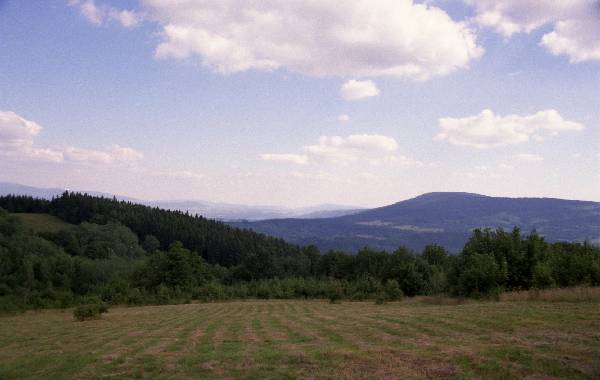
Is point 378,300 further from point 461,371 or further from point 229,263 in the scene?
point 229,263

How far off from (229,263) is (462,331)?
446ft

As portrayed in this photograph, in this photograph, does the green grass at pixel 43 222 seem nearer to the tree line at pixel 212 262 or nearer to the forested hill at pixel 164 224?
the forested hill at pixel 164 224

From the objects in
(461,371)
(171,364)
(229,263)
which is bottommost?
(229,263)

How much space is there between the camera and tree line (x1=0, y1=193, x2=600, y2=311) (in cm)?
3956

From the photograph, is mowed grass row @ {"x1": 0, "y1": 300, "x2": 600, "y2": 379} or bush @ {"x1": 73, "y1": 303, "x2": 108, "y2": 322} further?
bush @ {"x1": 73, "y1": 303, "x2": 108, "y2": 322}

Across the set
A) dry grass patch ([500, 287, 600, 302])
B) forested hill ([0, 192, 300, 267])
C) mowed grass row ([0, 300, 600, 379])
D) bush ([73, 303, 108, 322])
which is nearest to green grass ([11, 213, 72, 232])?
forested hill ([0, 192, 300, 267])

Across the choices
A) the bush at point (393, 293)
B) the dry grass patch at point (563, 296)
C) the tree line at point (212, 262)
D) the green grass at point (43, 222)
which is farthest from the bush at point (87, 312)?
the green grass at point (43, 222)

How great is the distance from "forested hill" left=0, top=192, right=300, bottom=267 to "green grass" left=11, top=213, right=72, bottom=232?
3904 millimetres

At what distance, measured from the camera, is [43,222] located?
153125mm

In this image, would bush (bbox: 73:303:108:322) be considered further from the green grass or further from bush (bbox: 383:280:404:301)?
the green grass

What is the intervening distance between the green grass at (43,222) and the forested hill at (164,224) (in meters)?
3.90

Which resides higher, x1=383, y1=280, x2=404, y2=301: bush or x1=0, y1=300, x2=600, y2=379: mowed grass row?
x1=0, y1=300, x2=600, y2=379: mowed grass row

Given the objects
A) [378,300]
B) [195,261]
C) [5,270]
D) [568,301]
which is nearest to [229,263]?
[195,261]

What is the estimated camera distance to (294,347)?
56.5 ft
